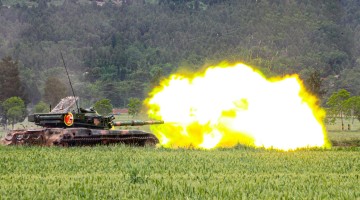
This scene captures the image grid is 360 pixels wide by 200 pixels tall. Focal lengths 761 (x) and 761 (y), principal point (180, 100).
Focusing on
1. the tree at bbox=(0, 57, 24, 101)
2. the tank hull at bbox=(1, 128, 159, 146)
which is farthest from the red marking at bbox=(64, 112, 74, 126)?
the tree at bbox=(0, 57, 24, 101)

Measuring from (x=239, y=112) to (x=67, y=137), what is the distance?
465 inches

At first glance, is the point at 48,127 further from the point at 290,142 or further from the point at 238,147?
the point at 290,142

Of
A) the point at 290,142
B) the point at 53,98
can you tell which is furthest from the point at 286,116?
the point at 53,98

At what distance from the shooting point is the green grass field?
23.1 m

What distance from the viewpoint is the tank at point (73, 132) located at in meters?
46.3

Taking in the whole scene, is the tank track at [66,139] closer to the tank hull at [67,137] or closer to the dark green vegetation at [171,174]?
the tank hull at [67,137]

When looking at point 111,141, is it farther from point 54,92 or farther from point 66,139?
point 54,92

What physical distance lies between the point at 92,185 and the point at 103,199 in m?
3.09

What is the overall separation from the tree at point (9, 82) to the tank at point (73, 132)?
12464 cm

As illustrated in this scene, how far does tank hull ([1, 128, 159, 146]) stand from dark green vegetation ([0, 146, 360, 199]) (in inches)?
103

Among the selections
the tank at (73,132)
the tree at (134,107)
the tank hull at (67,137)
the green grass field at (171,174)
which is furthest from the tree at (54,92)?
the green grass field at (171,174)

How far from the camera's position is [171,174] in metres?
29.5

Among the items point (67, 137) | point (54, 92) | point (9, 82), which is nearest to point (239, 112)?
point (67, 137)

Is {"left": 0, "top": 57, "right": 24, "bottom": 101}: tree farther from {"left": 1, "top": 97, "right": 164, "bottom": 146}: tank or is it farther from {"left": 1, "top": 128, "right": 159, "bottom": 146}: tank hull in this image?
{"left": 1, "top": 128, "right": 159, "bottom": 146}: tank hull
